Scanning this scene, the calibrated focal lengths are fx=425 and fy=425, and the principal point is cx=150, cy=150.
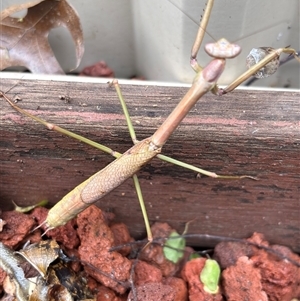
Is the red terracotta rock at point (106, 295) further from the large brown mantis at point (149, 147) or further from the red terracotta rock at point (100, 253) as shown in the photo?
the large brown mantis at point (149, 147)

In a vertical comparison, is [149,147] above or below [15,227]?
above

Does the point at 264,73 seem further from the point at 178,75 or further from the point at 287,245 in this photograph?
the point at 287,245

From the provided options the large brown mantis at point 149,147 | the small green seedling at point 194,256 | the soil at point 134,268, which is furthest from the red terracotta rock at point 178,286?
the large brown mantis at point 149,147

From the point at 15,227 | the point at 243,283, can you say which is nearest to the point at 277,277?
the point at 243,283

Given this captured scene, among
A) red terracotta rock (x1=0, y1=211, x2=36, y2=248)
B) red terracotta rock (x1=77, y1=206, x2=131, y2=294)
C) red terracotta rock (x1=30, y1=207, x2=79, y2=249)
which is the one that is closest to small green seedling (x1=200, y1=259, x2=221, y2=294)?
red terracotta rock (x1=77, y1=206, x2=131, y2=294)

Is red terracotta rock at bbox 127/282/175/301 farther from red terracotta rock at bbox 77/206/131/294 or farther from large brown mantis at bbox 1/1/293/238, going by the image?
large brown mantis at bbox 1/1/293/238

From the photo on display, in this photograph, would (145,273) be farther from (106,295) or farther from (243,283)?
(243,283)

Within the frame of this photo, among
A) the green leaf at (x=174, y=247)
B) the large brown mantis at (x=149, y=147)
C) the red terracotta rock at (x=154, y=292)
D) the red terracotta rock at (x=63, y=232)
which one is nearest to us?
the large brown mantis at (x=149, y=147)
